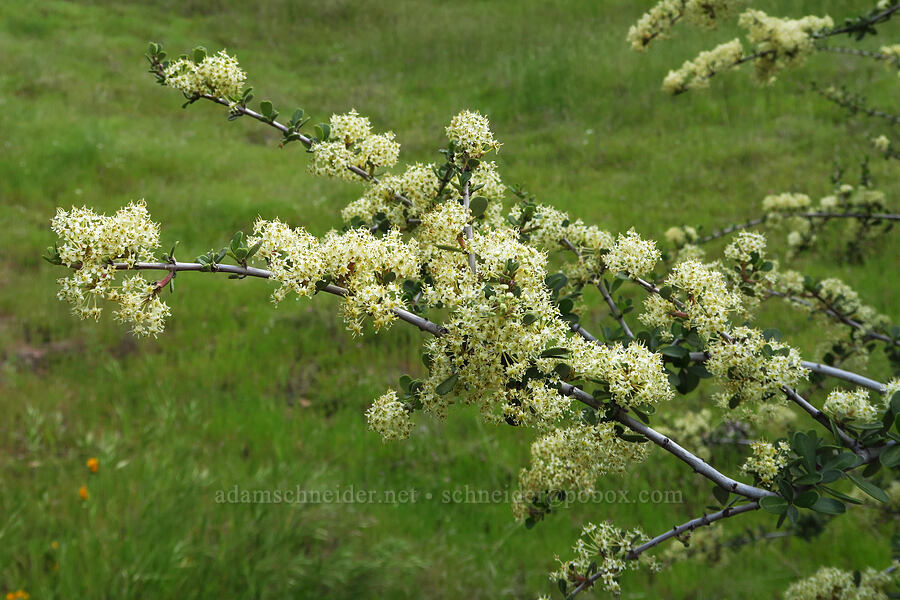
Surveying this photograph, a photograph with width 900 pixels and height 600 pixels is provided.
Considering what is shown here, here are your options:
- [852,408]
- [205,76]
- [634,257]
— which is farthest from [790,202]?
[205,76]

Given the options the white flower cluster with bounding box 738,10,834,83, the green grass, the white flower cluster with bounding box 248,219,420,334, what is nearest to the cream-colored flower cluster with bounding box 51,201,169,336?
the white flower cluster with bounding box 248,219,420,334

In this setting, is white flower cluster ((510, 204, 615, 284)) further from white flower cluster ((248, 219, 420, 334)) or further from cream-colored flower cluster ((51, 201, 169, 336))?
cream-colored flower cluster ((51, 201, 169, 336))

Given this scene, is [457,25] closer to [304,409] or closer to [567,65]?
[567,65]

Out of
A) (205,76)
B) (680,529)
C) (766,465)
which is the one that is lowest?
(680,529)

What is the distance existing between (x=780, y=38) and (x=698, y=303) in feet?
9.46

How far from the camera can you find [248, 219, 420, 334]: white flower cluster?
1.69 m

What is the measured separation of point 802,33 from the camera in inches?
160

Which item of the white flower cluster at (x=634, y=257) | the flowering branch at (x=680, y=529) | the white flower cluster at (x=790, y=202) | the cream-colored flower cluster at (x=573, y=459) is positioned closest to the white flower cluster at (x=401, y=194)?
the white flower cluster at (x=634, y=257)

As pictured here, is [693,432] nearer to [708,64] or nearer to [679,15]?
[708,64]

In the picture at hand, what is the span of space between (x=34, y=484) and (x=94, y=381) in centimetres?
195

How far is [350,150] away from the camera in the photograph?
239 cm

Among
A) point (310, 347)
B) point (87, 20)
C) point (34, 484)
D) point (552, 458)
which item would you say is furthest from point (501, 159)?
point (87, 20)

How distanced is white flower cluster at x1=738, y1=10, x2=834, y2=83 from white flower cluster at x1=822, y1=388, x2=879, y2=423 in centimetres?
272

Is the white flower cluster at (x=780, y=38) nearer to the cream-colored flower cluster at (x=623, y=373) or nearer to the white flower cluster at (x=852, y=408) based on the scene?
the white flower cluster at (x=852, y=408)
